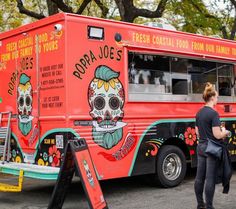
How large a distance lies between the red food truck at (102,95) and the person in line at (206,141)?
1785 millimetres

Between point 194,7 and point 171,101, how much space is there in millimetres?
9487

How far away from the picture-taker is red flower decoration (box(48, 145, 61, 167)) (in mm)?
7180

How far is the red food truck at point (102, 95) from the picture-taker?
7191mm

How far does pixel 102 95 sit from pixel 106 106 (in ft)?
0.66

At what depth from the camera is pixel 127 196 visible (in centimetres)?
792

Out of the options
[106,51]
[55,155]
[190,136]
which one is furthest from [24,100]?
[190,136]

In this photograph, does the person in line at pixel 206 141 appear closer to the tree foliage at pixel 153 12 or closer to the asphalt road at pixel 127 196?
the asphalt road at pixel 127 196

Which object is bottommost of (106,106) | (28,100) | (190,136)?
(190,136)

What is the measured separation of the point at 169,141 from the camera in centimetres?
862

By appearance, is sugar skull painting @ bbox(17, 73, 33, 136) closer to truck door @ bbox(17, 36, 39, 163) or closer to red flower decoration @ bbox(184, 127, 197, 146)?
truck door @ bbox(17, 36, 39, 163)

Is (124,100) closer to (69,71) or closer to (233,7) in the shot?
(69,71)

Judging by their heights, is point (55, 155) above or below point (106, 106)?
below

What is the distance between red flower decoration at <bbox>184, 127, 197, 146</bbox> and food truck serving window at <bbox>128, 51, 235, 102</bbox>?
635 millimetres

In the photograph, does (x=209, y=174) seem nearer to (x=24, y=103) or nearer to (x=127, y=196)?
(x=127, y=196)
